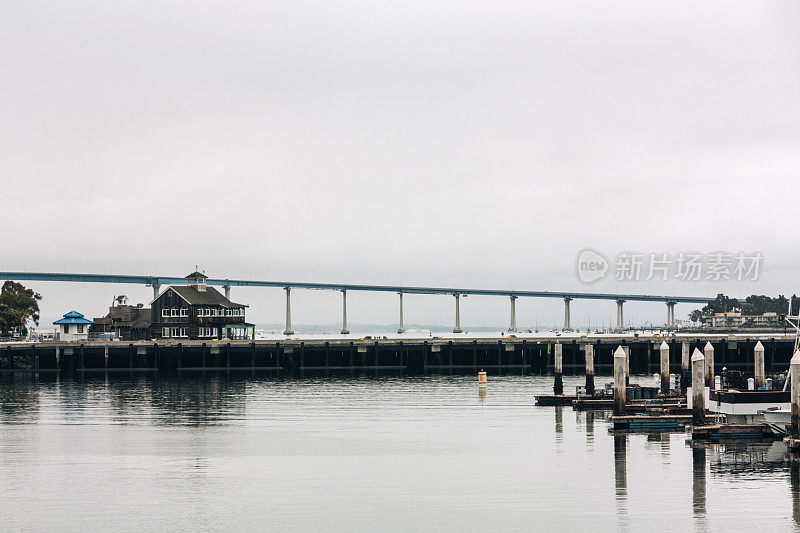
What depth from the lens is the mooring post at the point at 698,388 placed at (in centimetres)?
4256

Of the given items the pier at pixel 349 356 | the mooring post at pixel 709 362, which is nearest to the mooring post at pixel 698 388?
the mooring post at pixel 709 362

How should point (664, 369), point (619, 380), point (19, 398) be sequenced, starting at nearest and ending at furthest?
point (619, 380) < point (664, 369) < point (19, 398)

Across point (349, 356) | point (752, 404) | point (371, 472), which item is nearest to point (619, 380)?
point (752, 404)

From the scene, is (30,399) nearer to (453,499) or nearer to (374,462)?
(374,462)

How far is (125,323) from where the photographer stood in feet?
402

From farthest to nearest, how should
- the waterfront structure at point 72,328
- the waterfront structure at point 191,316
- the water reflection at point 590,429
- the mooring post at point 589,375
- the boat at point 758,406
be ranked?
the waterfront structure at point 72,328 < the waterfront structure at point 191,316 < the mooring post at point 589,375 < the boat at point 758,406 < the water reflection at point 590,429

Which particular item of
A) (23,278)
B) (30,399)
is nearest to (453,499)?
(30,399)

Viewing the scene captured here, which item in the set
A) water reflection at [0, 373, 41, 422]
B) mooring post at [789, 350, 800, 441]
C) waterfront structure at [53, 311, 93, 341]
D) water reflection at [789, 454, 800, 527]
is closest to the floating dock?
water reflection at [789, 454, 800, 527]

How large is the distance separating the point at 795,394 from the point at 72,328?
9635 centimetres

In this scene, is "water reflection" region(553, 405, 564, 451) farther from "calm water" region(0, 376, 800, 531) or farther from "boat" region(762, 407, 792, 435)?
"boat" region(762, 407, 792, 435)

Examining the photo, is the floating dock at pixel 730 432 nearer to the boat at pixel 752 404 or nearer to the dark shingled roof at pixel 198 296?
the boat at pixel 752 404

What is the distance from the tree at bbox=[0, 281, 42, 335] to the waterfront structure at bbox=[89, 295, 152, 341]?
3069 cm

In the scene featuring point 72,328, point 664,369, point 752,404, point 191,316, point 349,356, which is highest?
point 191,316

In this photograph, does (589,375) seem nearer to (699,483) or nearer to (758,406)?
(758,406)
